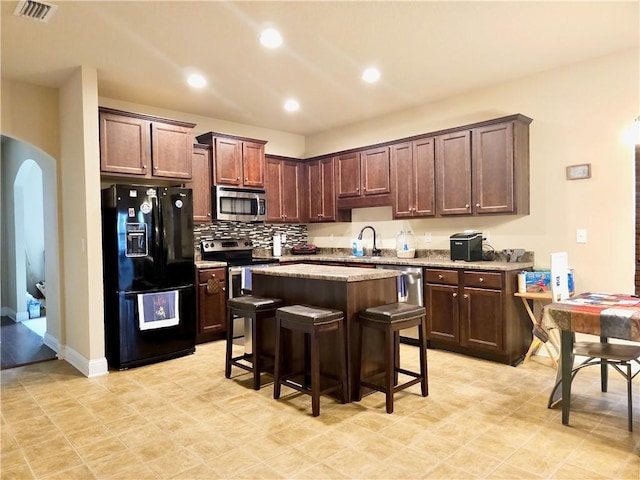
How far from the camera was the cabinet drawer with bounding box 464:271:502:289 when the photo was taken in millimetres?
3820

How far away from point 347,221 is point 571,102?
298 centimetres

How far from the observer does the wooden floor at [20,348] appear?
13.8ft

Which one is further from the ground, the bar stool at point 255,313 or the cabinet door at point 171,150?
the cabinet door at point 171,150

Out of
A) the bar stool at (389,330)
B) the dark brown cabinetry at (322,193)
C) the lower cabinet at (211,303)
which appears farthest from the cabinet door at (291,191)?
the bar stool at (389,330)

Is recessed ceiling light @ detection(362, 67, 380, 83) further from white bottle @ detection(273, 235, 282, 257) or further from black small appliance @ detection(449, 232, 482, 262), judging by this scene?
white bottle @ detection(273, 235, 282, 257)

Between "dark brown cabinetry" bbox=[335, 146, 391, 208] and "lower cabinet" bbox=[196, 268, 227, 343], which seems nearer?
"lower cabinet" bbox=[196, 268, 227, 343]

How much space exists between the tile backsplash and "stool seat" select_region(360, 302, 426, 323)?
2835 millimetres

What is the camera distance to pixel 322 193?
19.7 ft

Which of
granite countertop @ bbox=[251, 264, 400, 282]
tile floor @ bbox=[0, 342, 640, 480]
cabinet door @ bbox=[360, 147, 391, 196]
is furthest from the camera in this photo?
cabinet door @ bbox=[360, 147, 391, 196]

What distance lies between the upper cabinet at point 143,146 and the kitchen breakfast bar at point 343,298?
6.04 feet

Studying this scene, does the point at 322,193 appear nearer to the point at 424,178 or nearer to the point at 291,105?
the point at 291,105

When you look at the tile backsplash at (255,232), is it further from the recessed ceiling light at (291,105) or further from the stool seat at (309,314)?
the stool seat at (309,314)

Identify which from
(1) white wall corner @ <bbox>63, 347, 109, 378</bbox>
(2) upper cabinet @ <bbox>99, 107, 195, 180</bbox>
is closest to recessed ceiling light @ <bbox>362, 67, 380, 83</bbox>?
(2) upper cabinet @ <bbox>99, 107, 195, 180</bbox>

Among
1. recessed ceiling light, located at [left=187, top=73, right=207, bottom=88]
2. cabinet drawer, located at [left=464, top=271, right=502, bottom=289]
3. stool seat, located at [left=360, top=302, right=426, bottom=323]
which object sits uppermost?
recessed ceiling light, located at [left=187, top=73, right=207, bottom=88]
